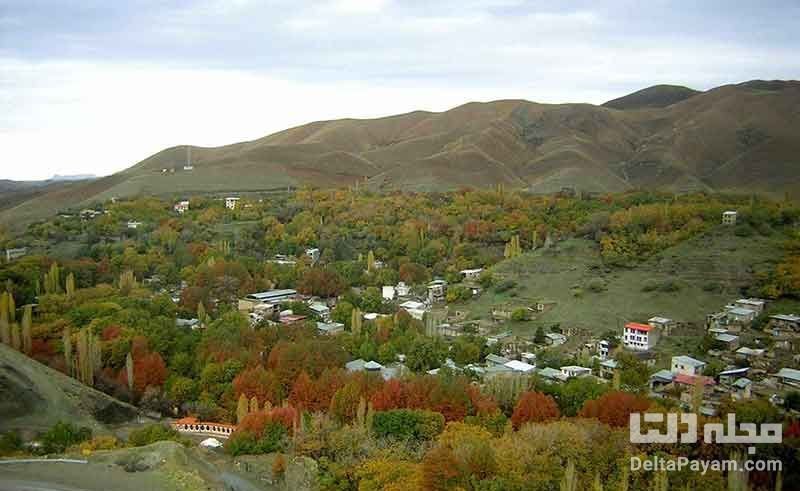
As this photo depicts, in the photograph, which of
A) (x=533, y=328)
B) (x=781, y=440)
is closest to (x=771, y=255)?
(x=533, y=328)

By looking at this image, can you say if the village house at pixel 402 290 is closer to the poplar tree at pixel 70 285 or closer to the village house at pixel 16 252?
the poplar tree at pixel 70 285

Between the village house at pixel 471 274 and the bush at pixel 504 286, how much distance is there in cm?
207

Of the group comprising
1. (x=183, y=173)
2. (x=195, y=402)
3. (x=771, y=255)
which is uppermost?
(x=183, y=173)

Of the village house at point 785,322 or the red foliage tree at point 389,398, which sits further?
the village house at point 785,322

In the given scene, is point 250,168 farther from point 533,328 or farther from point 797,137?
point 797,137

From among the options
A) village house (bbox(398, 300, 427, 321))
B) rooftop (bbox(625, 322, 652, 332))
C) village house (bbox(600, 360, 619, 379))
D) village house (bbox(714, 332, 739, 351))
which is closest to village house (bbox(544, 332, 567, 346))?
rooftop (bbox(625, 322, 652, 332))

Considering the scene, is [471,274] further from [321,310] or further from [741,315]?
[741,315]

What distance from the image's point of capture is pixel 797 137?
254 ft

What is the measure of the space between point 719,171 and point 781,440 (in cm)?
6799

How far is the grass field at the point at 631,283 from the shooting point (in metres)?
30.0

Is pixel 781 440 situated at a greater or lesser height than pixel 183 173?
lesser

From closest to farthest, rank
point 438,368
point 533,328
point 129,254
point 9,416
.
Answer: point 9,416 → point 438,368 → point 533,328 → point 129,254

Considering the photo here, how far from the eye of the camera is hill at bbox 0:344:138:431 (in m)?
20.3

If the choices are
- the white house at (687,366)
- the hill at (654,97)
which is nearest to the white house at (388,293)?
the white house at (687,366)
